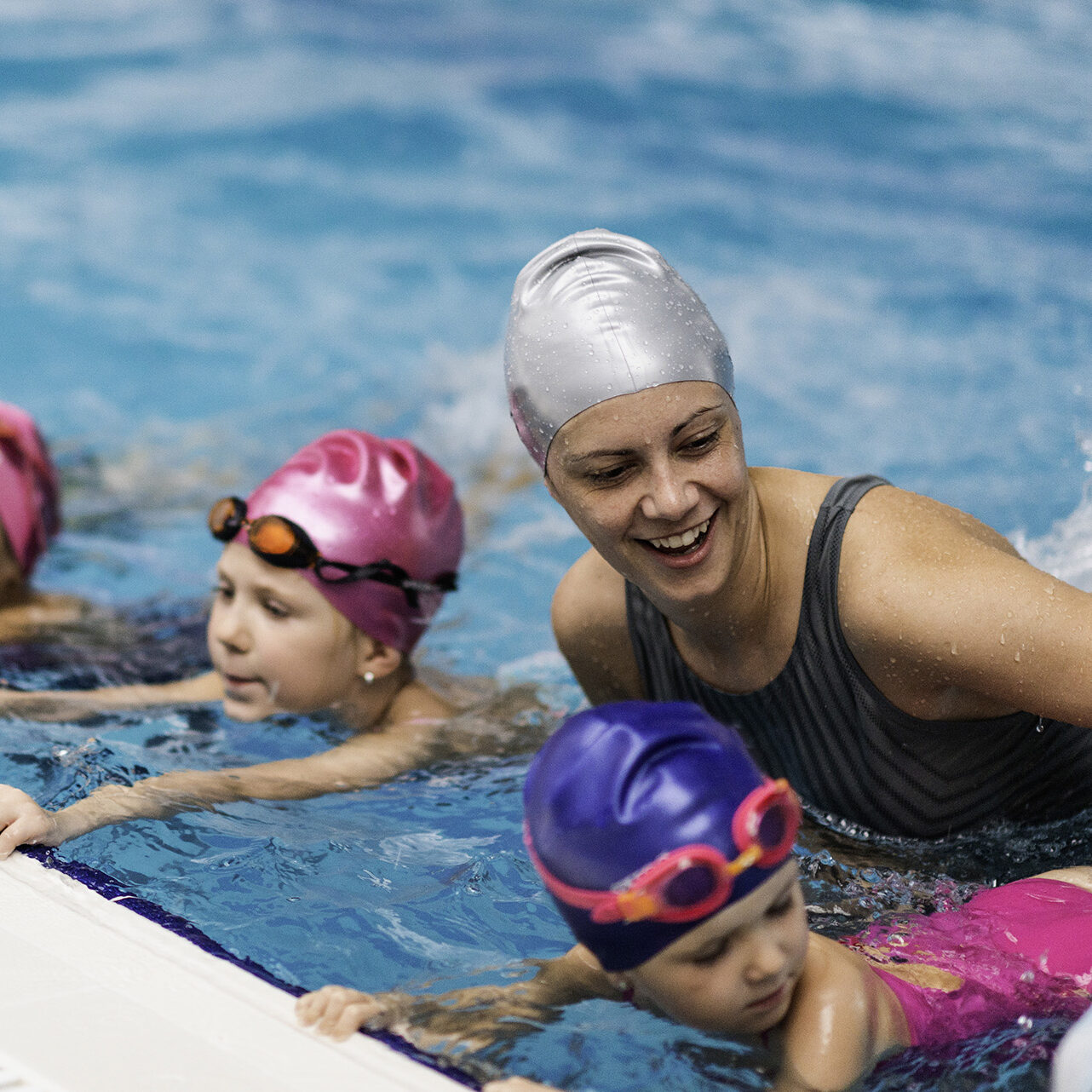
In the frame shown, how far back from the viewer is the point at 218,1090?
2363 millimetres

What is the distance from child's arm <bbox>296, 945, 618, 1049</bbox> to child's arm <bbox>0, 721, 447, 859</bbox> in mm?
917

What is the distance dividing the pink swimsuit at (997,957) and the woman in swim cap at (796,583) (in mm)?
407

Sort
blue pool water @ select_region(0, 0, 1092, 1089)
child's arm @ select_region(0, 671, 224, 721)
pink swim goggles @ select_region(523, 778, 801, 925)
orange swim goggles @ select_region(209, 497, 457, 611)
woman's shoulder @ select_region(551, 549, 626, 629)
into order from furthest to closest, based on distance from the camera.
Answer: child's arm @ select_region(0, 671, 224, 721) < orange swim goggles @ select_region(209, 497, 457, 611) < woman's shoulder @ select_region(551, 549, 626, 629) < blue pool water @ select_region(0, 0, 1092, 1089) < pink swim goggles @ select_region(523, 778, 801, 925)

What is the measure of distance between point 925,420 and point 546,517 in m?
2.42

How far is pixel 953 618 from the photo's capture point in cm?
289

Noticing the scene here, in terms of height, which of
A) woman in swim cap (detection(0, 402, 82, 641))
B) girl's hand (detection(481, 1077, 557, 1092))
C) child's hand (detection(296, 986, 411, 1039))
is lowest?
girl's hand (detection(481, 1077, 557, 1092))

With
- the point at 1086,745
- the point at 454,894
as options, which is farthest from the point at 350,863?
the point at 1086,745

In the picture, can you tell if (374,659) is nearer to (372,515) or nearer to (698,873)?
(372,515)

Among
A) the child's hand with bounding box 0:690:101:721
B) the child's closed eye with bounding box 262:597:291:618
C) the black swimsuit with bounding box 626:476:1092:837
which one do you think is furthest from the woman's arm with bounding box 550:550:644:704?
the child's hand with bounding box 0:690:101:721

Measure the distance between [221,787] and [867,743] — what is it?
1751mm

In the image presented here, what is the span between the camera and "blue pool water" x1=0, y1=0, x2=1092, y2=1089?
136 inches

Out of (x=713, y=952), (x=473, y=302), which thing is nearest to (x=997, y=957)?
(x=713, y=952)

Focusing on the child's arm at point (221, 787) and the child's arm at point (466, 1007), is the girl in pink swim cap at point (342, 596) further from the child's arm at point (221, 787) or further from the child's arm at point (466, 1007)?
the child's arm at point (466, 1007)

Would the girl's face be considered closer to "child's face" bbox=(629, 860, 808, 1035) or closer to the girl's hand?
"child's face" bbox=(629, 860, 808, 1035)
